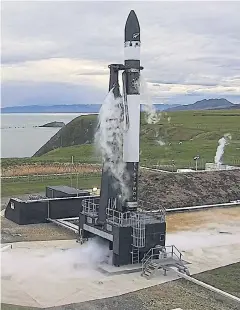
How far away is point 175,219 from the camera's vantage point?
32.0m

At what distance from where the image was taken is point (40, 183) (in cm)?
4319

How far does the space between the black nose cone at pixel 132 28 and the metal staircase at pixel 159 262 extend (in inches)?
344

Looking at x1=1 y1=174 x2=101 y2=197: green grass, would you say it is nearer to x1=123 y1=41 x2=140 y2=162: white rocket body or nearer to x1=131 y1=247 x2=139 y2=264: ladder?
x1=123 y1=41 x2=140 y2=162: white rocket body

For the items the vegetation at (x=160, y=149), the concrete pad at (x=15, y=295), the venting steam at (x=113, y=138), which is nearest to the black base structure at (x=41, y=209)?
the vegetation at (x=160, y=149)

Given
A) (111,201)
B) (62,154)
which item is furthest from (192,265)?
(62,154)

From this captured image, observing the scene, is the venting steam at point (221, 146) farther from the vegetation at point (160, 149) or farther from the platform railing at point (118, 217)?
the platform railing at point (118, 217)

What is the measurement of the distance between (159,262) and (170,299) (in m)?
3.36

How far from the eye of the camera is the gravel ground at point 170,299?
17953 millimetres

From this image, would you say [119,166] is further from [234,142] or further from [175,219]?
[234,142]

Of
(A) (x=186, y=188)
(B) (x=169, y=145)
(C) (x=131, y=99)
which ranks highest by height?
(C) (x=131, y=99)

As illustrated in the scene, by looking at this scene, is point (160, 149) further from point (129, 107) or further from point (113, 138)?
point (129, 107)

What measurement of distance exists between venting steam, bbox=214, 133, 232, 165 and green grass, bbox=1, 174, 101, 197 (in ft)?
45.3

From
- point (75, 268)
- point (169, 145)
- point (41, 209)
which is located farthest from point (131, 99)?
point (169, 145)

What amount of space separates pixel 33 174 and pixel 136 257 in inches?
1021
